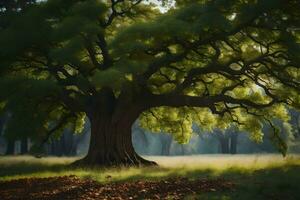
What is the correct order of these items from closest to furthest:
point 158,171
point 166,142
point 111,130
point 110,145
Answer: point 158,171
point 110,145
point 111,130
point 166,142

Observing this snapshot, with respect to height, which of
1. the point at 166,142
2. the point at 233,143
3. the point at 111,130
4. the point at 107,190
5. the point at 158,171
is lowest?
the point at 107,190

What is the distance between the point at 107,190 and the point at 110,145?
11.8m

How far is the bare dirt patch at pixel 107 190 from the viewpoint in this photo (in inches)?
460

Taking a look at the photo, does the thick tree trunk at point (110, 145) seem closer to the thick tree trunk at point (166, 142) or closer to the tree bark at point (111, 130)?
the tree bark at point (111, 130)

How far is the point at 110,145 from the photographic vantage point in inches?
957

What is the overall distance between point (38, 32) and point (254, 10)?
9646 millimetres

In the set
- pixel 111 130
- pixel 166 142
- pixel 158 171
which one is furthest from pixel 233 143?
pixel 158 171

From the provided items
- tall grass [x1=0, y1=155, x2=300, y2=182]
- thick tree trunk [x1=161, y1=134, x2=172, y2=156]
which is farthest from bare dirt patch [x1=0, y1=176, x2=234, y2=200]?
thick tree trunk [x1=161, y1=134, x2=172, y2=156]

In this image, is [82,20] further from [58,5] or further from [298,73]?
[298,73]

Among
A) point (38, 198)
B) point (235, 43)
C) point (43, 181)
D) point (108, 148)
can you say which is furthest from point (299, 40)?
point (38, 198)

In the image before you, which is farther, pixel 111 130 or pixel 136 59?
pixel 111 130

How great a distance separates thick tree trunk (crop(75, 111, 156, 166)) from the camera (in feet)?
78.9

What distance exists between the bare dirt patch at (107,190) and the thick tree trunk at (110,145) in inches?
353

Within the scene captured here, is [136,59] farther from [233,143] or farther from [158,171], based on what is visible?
[233,143]
